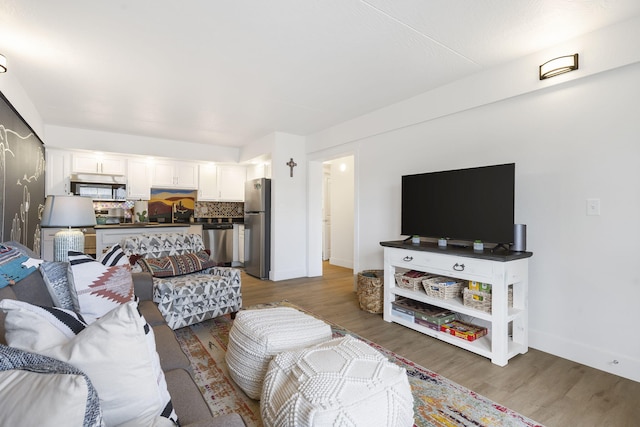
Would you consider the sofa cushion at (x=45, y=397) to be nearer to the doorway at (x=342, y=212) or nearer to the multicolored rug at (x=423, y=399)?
the multicolored rug at (x=423, y=399)

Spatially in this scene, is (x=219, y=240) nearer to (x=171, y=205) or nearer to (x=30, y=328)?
(x=171, y=205)

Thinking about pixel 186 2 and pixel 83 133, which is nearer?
pixel 186 2

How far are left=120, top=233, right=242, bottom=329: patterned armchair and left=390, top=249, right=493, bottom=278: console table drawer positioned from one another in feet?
5.49

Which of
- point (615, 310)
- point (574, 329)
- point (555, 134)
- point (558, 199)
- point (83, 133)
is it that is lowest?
point (574, 329)

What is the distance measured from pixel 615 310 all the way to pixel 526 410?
1.09m

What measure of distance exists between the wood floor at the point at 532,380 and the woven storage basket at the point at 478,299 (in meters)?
0.39

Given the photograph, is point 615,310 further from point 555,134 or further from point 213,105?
point 213,105

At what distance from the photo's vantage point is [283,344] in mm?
1803

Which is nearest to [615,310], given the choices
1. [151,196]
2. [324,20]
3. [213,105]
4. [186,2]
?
[324,20]

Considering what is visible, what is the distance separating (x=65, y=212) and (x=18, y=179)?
118 centimetres

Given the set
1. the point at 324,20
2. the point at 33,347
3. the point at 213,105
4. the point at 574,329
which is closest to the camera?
the point at 33,347

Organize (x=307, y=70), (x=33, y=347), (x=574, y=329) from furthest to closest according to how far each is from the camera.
Answer: (x=307, y=70) < (x=574, y=329) < (x=33, y=347)

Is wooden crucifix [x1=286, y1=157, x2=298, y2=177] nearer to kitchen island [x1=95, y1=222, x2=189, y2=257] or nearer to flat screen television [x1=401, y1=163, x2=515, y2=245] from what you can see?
flat screen television [x1=401, y1=163, x2=515, y2=245]

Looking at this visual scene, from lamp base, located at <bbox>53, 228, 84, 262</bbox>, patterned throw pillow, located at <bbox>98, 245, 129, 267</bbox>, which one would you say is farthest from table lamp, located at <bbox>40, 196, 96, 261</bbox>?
patterned throw pillow, located at <bbox>98, 245, 129, 267</bbox>
